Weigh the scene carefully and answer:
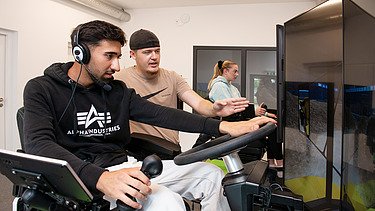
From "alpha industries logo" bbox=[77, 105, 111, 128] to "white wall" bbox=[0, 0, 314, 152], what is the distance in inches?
144

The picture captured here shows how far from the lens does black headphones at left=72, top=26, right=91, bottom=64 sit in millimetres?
1384

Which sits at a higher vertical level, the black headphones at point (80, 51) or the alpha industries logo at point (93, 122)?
the black headphones at point (80, 51)

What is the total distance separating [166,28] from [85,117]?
17.3 feet

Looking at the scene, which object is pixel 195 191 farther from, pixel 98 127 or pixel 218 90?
pixel 218 90

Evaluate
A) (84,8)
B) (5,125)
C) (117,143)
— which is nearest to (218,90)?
(117,143)

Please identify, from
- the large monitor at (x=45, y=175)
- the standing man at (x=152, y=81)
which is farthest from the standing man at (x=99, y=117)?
the standing man at (x=152, y=81)

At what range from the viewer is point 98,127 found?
145 cm

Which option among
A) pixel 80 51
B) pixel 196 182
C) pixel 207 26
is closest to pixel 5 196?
pixel 80 51

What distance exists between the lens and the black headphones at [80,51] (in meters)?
1.38

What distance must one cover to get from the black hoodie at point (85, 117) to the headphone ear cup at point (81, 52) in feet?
Result: 0.38

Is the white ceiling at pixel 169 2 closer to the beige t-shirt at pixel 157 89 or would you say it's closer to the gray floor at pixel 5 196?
the gray floor at pixel 5 196

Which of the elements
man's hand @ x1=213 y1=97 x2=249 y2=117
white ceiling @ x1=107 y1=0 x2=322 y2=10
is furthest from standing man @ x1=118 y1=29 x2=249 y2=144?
white ceiling @ x1=107 y1=0 x2=322 y2=10

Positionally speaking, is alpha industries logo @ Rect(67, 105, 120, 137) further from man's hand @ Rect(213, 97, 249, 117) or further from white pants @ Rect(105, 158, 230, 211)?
man's hand @ Rect(213, 97, 249, 117)

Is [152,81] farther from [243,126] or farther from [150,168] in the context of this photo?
[150,168]
